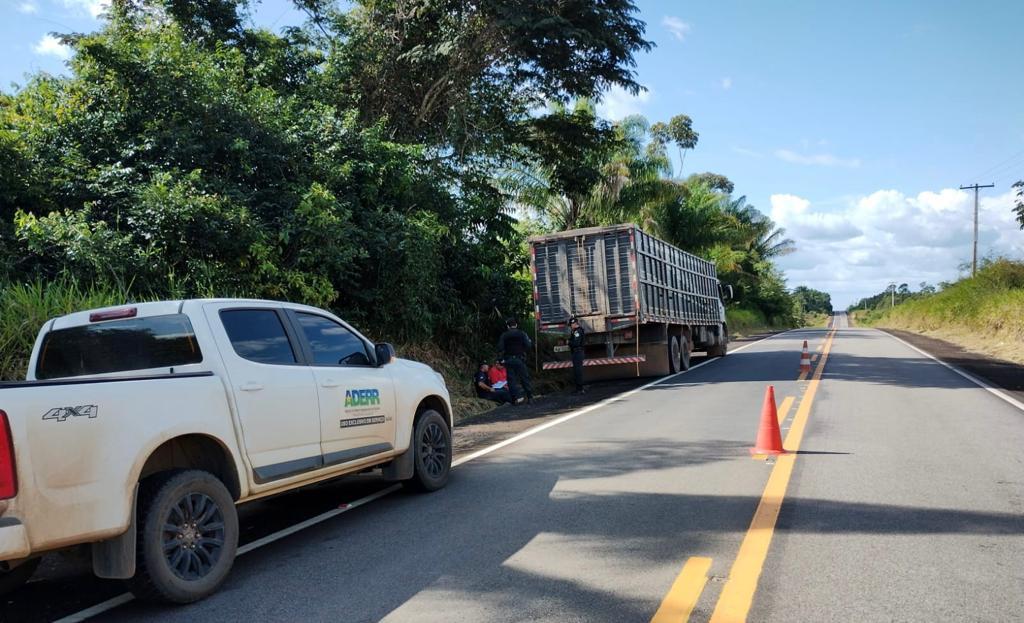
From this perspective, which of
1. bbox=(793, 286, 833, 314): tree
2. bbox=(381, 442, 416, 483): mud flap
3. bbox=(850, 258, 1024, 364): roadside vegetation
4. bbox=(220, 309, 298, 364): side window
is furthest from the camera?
bbox=(793, 286, 833, 314): tree

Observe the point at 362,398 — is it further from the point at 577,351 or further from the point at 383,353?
the point at 577,351

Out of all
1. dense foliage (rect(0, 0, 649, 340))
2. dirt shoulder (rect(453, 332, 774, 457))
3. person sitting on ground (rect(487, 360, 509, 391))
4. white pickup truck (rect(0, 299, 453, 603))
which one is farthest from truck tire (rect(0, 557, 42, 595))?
person sitting on ground (rect(487, 360, 509, 391))

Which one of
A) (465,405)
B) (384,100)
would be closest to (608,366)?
(465,405)

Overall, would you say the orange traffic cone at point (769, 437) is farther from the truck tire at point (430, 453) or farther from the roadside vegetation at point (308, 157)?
the roadside vegetation at point (308, 157)

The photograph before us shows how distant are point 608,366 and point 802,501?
1174 centimetres

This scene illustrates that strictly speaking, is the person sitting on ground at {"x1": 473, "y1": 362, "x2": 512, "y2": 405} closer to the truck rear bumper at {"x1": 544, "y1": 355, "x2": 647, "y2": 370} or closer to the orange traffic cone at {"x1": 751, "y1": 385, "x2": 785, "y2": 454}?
the truck rear bumper at {"x1": 544, "y1": 355, "x2": 647, "y2": 370}

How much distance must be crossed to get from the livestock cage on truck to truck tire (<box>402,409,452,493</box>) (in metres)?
9.68

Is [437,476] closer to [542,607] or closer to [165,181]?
[542,607]

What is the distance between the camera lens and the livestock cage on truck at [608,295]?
1666 centimetres

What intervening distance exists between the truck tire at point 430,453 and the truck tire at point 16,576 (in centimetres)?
296

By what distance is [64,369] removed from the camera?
207 inches

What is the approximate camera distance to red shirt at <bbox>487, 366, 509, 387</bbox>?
49.3ft

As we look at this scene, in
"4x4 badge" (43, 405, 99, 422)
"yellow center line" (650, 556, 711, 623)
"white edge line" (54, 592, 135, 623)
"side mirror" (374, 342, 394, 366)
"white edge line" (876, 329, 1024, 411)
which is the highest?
"side mirror" (374, 342, 394, 366)

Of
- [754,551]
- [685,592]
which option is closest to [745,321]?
[754,551]
